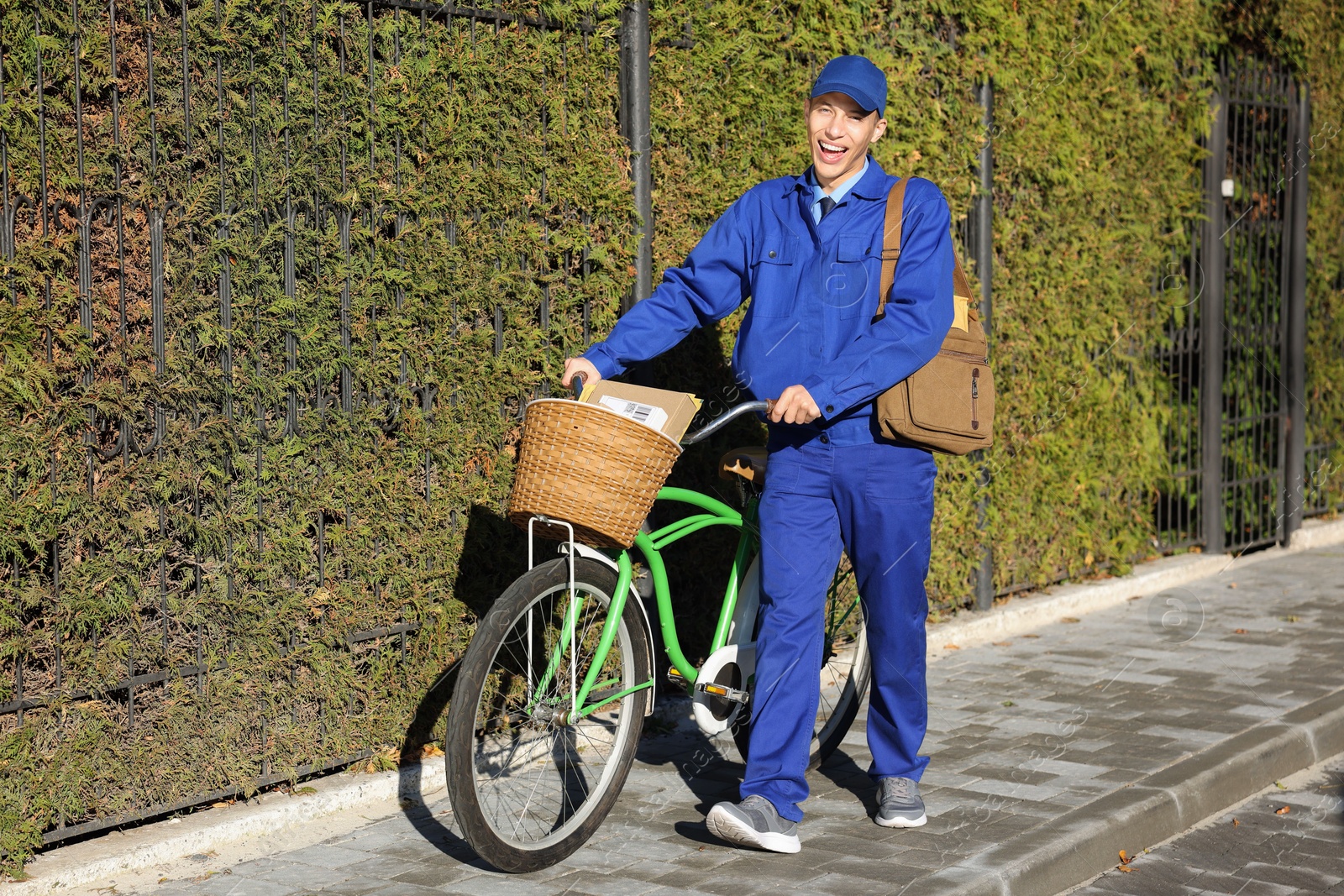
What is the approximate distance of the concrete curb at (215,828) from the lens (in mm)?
4184

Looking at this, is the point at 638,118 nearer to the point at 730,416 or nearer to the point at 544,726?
the point at 730,416

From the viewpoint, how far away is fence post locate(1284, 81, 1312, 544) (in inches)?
408

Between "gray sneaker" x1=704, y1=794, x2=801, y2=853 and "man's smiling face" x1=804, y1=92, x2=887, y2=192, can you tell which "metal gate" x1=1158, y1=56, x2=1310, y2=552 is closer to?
"man's smiling face" x1=804, y1=92, x2=887, y2=192

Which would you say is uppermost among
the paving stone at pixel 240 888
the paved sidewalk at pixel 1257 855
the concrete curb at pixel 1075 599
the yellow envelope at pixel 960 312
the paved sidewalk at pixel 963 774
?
the yellow envelope at pixel 960 312

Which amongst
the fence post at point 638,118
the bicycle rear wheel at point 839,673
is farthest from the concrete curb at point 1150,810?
the fence post at point 638,118

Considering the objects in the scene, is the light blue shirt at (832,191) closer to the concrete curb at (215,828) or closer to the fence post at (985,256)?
the concrete curb at (215,828)

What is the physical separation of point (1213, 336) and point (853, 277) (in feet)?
18.8

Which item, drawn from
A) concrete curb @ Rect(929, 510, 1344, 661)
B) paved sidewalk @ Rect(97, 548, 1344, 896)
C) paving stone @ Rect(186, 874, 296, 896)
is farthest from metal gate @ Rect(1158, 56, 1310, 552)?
paving stone @ Rect(186, 874, 296, 896)

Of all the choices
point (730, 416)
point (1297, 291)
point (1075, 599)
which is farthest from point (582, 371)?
point (1297, 291)

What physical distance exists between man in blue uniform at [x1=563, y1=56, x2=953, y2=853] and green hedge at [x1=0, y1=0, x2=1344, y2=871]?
885 millimetres

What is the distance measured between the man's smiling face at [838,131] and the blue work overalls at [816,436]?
0.26 ft

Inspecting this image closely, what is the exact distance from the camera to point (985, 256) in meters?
7.68

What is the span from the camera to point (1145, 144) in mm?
8797

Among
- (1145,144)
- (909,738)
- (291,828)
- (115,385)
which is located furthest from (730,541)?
(1145,144)
